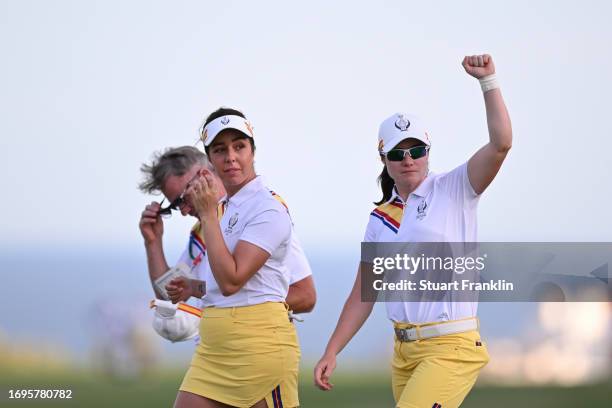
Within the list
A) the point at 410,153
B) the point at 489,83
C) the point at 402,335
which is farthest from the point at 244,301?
the point at 489,83

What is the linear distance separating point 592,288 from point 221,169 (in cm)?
327

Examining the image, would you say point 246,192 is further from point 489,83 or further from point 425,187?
point 489,83

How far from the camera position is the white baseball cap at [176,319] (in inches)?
241

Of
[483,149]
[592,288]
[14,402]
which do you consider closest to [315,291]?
[483,149]

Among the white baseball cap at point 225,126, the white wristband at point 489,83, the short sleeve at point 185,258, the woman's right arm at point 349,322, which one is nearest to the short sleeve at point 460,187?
the white wristband at point 489,83

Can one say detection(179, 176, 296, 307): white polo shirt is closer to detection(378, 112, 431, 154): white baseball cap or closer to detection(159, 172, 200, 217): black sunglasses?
detection(378, 112, 431, 154): white baseball cap

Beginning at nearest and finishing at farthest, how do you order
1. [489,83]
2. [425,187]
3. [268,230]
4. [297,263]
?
1. [489,83]
2. [268,230]
3. [425,187]
4. [297,263]

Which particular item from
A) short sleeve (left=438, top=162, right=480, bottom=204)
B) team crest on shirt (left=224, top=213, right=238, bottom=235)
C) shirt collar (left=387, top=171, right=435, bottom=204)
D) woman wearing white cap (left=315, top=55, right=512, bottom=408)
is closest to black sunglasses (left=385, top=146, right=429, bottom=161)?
woman wearing white cap (left=315, top=55, right=512, bottom=408)

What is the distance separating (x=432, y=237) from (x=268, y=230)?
750 millimetres

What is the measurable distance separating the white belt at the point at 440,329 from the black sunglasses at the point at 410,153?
83cm

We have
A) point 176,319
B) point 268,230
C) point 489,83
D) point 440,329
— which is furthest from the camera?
point 176,319

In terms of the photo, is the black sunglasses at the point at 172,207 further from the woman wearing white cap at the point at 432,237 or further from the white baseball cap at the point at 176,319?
the woman wearing white cap at the point at 432,237

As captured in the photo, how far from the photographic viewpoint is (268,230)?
5023 mm

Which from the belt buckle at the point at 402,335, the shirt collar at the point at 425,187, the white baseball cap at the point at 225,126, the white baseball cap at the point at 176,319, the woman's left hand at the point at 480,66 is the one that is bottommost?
the belt buckle at the point at 402,335
